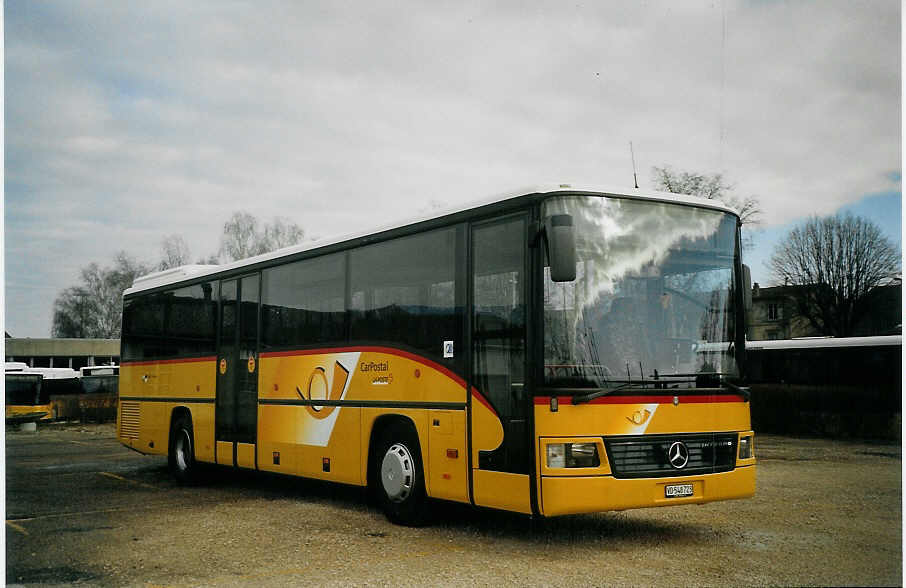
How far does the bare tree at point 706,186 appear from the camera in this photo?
28797 mm

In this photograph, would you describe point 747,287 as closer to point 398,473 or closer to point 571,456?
point 571,456

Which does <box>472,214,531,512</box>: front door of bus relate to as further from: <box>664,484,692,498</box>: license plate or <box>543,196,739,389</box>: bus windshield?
<box>664,484,692,498</box>: license plate

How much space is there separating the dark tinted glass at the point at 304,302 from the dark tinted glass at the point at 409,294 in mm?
349

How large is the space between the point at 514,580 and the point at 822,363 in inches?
802

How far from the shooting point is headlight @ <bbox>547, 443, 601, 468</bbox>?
7.41 m

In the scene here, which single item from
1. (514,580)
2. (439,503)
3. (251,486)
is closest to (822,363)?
(251,486)

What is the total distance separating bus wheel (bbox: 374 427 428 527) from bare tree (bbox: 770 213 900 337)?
4623 mm

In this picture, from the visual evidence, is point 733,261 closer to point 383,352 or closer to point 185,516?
point 383,352

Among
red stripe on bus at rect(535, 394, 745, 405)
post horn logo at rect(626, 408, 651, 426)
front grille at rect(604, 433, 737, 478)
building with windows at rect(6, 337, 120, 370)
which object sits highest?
building with windows at rect(6, 337, 120, 370)

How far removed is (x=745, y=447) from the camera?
8.20 meters

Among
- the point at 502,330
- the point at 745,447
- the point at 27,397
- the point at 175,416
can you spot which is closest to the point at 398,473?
the point at 502,330

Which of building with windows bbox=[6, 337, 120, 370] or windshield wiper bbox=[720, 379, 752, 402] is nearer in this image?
windshield wiper bbox=[720, 379, 752, 402]

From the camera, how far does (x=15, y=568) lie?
7.50m

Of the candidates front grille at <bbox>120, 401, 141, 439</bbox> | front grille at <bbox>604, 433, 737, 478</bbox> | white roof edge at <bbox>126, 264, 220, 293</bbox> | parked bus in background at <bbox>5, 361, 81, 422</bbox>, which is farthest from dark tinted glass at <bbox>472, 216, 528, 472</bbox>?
parked bus in background at <bbox>5, 361, 81, 422</bbox>
